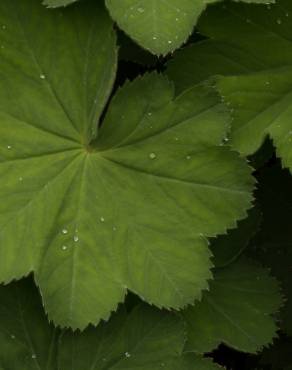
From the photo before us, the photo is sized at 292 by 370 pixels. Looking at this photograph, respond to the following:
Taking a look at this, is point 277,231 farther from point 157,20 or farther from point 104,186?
point 157,20

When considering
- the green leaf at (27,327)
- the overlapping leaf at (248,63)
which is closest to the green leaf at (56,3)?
the overlapping leaf at (248,63)

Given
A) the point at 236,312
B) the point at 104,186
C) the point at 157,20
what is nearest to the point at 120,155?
the point at 104,186

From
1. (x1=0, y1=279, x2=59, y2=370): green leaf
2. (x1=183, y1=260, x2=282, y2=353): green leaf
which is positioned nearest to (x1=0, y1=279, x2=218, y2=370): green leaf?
(x1=0, y1=279, x2=59, y2=370): green leaf

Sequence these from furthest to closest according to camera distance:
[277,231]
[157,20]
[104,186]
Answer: [277,231]
[104,186]
[157,20]

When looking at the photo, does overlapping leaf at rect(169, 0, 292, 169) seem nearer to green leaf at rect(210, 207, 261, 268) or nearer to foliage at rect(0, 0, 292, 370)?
foliage at rect(0, 0, 292, 370)

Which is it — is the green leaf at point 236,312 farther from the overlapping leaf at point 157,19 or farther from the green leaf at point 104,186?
the overlapping leaf at point 157,19

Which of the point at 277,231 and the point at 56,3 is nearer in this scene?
the point at 56,3
